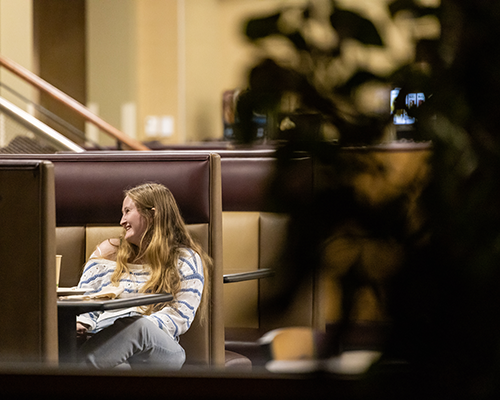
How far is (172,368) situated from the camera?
0.92 meters

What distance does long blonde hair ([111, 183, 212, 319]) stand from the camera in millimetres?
2184

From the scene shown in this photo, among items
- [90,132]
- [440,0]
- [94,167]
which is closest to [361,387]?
[440,0]

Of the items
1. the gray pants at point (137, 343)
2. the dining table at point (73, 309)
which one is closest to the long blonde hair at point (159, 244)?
the gray pants at point (137, 343)

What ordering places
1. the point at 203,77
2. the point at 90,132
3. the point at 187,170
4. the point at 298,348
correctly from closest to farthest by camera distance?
the point at 298,348
the point at 187,170
the point at 90,132
the point at 203,77

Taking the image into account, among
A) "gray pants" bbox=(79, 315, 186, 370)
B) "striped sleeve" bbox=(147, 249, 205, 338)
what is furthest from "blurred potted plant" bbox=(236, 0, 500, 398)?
"striped sleeve" bbox=(147, 249, 205, 338)

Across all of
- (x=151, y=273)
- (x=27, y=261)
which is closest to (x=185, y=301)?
(x=151, y=273)

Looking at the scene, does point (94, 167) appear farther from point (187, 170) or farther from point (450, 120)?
point (450, 120)

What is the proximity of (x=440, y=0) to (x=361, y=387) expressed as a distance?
1.04 ft

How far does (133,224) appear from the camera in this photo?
89.6 inches

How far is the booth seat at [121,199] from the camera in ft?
7.68

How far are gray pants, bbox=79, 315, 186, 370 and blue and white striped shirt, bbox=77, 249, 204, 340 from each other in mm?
54

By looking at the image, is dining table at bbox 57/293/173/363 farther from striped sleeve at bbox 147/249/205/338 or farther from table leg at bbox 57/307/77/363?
striped sleeve at bbox 147/249/205/338

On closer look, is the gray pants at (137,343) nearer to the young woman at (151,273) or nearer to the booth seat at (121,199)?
the young woman at (151,273)

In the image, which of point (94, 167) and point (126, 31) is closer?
point (94, 167)
